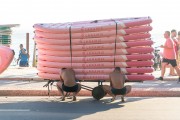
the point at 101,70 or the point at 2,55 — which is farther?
the point at 2,55

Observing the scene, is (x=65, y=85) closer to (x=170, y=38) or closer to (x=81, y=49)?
(x=81, y=49)

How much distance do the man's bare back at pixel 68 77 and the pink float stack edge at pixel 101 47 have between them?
18 centimetres

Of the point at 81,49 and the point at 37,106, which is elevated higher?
the point at 81,49

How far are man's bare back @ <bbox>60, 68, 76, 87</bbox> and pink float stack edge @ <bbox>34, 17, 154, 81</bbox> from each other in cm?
18

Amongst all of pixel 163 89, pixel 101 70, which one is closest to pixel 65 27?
pixel 101 70

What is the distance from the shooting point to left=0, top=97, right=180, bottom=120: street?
29.7 feet

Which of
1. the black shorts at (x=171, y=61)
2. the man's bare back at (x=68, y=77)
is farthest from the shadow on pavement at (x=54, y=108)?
the black shorts at (x=171, y=61)

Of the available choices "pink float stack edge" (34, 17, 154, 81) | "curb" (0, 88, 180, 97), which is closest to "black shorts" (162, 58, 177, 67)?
"curb" (0, 88, 180, 97)

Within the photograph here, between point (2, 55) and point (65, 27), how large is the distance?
100 inches

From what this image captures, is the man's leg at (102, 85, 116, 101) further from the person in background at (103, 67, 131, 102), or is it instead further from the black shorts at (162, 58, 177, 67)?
the black shorts at (162, 58, 177, 67)

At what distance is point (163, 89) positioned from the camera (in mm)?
12750

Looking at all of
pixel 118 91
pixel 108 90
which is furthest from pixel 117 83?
pixel 108 90

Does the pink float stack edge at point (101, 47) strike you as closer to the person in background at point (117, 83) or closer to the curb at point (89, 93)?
the person in background at point (117, 83)

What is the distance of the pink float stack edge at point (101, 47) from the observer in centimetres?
1049
